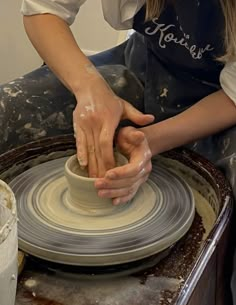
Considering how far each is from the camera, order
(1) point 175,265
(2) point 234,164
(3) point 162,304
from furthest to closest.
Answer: (2) point 234,164 < (1) point 175,265 < (3) point 162,304

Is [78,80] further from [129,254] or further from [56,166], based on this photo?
[129,254]

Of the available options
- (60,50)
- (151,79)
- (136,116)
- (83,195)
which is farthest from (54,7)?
(83,195)

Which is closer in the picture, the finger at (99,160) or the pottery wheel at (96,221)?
the pottery wheel at (96,221)

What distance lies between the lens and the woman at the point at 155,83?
130 cm

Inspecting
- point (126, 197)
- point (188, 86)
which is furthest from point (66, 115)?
point (126, 197)

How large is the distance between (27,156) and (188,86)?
457mm

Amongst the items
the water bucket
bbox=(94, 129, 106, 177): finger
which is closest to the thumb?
bbox=(94, 129, 106, 177): finger

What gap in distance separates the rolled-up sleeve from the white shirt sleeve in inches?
17.1

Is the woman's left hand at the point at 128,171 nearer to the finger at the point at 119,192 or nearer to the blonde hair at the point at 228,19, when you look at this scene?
the finger at the point at 119,192

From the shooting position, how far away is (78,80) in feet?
4.74

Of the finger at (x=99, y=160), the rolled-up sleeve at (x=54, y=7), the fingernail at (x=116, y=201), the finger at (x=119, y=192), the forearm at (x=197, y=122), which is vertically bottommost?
the forearm at (x=197, y=122)

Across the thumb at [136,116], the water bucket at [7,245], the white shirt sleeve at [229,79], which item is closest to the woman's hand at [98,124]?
the thumb at [136,116]

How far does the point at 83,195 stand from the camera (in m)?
1.26

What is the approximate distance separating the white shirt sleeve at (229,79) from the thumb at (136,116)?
221mm
